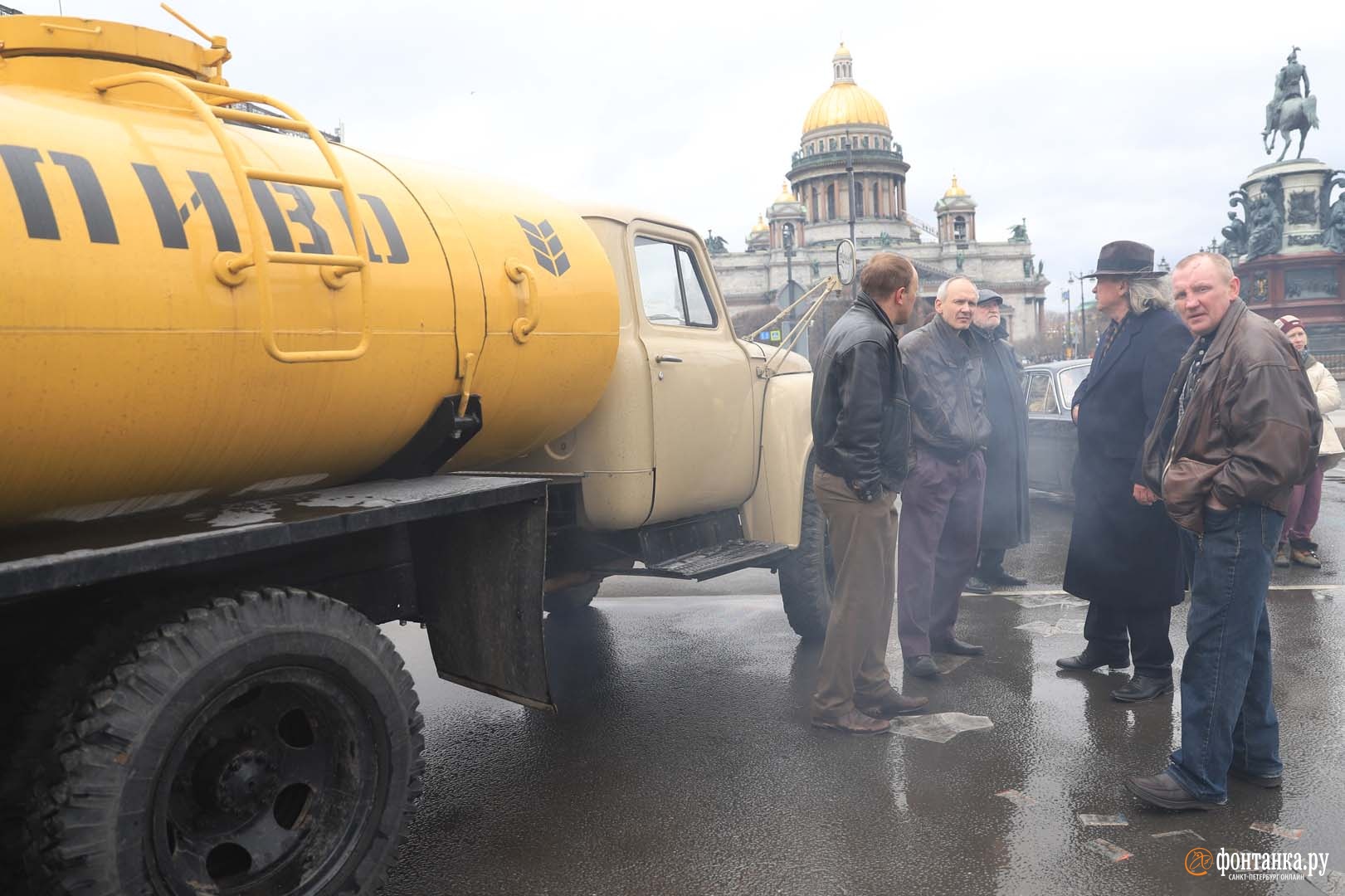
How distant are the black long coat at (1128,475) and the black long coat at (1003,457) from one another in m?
1.07

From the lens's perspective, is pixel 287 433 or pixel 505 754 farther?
pixel 505 754

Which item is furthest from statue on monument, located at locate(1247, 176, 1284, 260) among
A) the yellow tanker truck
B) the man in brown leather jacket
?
the yellow tanker truck

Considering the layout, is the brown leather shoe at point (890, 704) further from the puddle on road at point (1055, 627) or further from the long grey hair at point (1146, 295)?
the long grey hair at point (1146, 295)

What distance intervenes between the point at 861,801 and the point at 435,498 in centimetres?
190

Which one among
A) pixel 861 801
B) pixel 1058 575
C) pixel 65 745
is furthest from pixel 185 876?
pixel 1058 575

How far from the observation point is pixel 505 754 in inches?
172

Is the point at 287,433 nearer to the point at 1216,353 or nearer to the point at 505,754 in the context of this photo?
the point at 505,754

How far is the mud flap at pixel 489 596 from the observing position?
3.44 meters

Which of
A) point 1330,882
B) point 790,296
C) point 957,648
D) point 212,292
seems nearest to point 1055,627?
point 957,648

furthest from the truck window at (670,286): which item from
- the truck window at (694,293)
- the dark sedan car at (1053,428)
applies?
the dark sedan car at (1053,428)

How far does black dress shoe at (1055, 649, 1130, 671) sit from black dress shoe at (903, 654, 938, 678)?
0.66 meters

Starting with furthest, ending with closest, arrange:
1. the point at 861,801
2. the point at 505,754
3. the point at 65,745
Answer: the point at 505,754, the point at 861,801, the point at 65,745

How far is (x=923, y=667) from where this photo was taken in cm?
519

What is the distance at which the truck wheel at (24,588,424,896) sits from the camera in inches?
92.5
